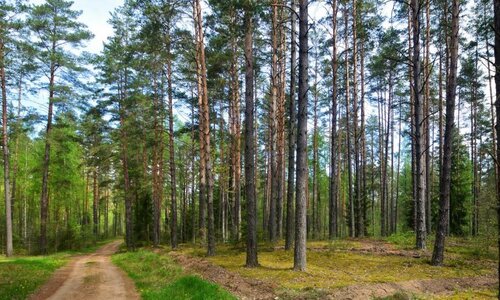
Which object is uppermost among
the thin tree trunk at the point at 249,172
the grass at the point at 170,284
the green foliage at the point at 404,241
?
the thin tree trunk at the point at 249,172

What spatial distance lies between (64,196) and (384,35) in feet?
103

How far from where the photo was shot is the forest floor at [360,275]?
7415mm

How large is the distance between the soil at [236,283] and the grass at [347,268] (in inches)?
13.2

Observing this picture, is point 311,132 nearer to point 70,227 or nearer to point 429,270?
point 70,227

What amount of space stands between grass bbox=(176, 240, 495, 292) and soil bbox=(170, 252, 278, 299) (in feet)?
1.10

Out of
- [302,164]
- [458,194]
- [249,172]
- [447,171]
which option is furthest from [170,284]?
[458,194]

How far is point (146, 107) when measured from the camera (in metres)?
23.1

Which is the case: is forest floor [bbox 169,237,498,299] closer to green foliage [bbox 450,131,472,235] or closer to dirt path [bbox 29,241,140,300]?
dirt path [bbox 29,241,140,300]

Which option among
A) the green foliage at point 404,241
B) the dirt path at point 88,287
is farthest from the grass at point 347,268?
the dirt path at point 88,287

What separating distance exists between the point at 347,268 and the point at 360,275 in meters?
1.20

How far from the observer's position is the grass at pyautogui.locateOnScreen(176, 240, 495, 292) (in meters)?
8.55

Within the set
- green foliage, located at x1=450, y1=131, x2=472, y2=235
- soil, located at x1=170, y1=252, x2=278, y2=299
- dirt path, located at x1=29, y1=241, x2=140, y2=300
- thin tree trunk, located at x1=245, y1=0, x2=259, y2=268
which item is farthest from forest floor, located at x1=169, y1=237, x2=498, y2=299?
green foliage, located at x1=450, y1=131, x2=472, y2=235

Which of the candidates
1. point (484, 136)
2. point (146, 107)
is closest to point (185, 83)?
point (146, 107)

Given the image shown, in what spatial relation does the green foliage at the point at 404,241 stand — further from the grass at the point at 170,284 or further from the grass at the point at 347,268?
the grass at the point at 170,284
